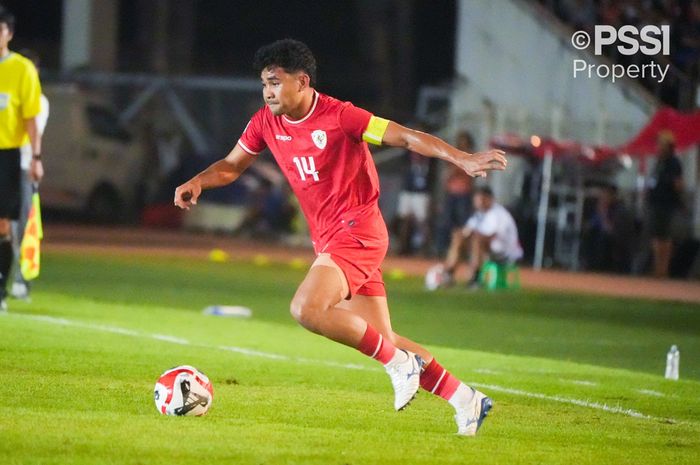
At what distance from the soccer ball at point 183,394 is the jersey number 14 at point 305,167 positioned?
1374mm

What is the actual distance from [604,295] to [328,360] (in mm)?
9937

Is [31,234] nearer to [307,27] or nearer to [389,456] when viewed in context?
[389,456]

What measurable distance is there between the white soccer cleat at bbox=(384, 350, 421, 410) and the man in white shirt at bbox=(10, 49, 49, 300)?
6.57 m

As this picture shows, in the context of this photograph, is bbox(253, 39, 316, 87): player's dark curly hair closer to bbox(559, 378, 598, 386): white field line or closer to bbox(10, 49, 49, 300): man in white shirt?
bbox(559, 378, 598, 386): white field line

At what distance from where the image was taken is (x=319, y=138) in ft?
29.6

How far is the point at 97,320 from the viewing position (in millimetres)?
14523

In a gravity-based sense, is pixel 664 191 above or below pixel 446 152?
below

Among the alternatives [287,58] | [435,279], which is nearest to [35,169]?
[287,58]

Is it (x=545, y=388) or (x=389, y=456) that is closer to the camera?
(x=389, y=456)

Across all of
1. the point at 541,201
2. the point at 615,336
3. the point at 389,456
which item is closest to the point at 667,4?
the point at 541,201

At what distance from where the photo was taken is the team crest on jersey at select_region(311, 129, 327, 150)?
902 centimetres

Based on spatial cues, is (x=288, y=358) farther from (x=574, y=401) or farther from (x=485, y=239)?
(x=485, y=239)

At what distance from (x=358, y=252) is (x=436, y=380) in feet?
2.92

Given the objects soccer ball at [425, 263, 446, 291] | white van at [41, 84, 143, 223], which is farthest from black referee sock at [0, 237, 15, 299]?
white van at [41, 84, 143, 223]
